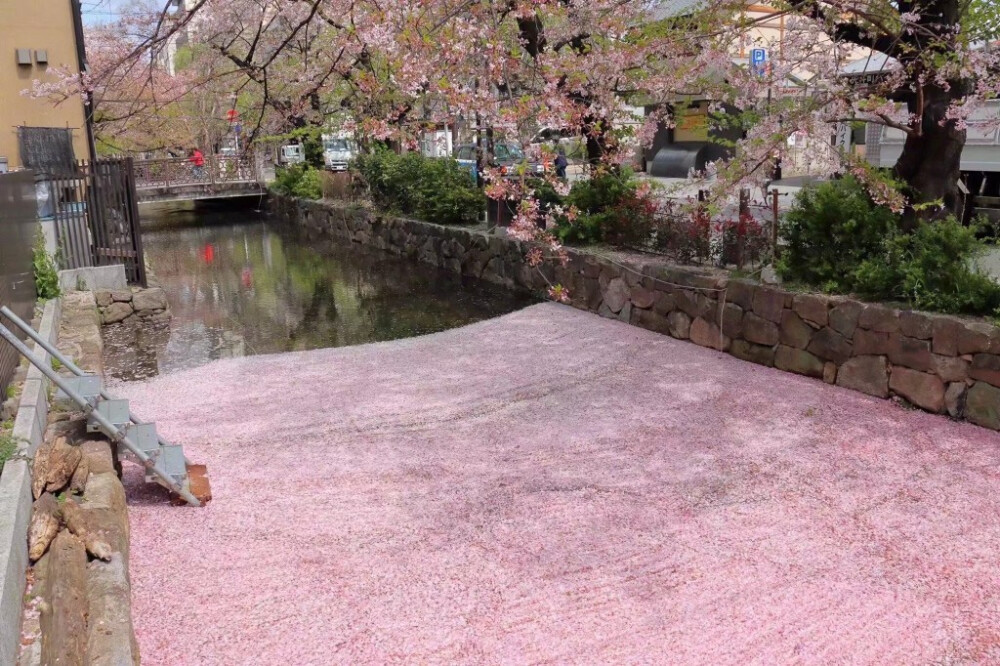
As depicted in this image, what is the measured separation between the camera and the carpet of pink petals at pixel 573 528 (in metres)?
3.76

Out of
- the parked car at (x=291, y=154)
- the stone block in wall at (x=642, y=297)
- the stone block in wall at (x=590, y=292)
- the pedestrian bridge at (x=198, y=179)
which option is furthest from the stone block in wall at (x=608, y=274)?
the parked car at (x=291, y=154)

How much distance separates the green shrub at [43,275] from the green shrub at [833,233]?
25.2 feet

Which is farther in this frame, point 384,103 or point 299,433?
point 384,103

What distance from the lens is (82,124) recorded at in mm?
13992

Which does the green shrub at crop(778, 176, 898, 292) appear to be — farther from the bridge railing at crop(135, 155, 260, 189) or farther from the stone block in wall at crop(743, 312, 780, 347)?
the bridge railing at crop(135, 155, 260, 189)

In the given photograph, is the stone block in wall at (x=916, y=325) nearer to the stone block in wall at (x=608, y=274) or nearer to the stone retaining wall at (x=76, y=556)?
the stone block in wall at (x=608, y=274)

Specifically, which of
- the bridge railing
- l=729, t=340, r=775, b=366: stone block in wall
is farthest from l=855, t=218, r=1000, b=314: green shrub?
the bridge railing

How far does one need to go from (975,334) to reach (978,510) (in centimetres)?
171

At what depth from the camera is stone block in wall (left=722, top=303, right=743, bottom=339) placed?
27.2 feet

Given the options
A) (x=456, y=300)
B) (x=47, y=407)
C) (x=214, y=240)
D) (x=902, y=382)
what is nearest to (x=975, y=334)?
(x=902, y=382)

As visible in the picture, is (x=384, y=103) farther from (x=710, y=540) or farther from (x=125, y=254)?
(x=710, y=540)

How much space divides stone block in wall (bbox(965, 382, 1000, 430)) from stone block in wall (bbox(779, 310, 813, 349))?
157cm

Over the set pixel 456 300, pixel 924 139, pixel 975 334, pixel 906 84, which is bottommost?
pixel 456 300

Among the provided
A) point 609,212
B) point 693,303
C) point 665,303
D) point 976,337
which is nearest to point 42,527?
point 976,337
